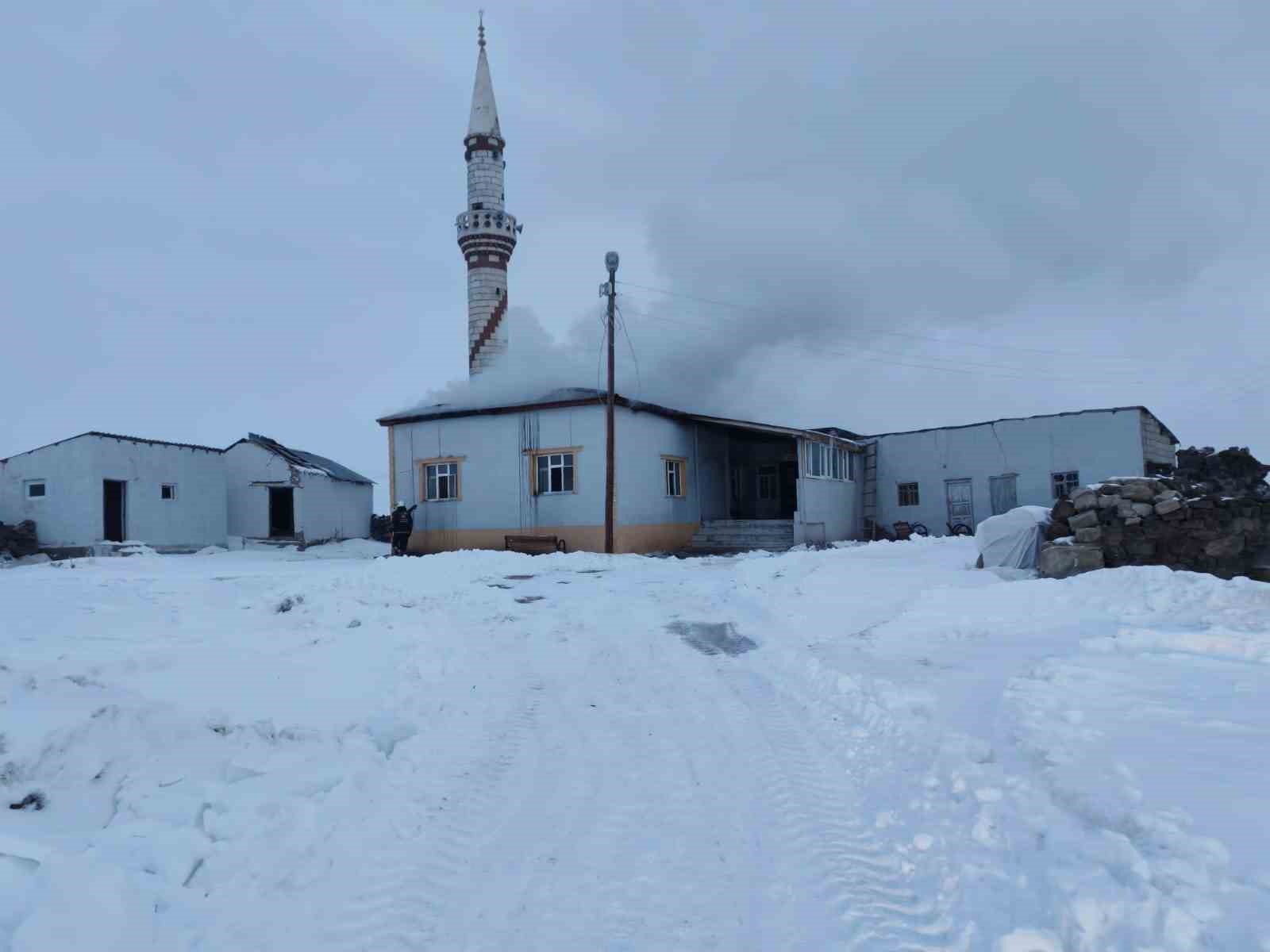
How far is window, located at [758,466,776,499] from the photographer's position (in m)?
27.6

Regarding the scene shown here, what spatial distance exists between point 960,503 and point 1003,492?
4.76ft

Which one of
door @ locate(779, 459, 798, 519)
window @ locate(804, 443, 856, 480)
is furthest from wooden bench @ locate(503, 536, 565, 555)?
door @ locate(779, 459, 798, 519)

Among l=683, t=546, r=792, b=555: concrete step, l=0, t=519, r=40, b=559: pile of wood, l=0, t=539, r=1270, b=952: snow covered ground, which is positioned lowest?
l=0, t=539, r=1270, b=952: snow covered ground

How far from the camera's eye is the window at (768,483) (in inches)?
1087

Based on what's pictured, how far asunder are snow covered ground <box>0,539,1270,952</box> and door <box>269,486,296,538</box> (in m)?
20.9

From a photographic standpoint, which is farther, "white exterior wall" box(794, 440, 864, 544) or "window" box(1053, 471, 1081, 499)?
"window" box(1053, 471, 1081, 499)

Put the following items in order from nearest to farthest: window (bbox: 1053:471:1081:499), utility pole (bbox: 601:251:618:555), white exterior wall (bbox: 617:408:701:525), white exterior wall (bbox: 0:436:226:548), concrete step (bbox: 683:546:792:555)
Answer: utility pole (bbox: 601:251:618:555) → white exterior wall (bbox: 617:408:701:525) → concrete step (bbox: 683:546:792:555) → white exterior wall (bbox: 0:436:226:548) → window (bbox: 1053:471:1081:499)

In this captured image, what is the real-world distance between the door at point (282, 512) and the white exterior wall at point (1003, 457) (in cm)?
2131

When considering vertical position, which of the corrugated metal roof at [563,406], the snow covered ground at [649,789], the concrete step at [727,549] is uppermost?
the corrugated metal roof at [563,406]

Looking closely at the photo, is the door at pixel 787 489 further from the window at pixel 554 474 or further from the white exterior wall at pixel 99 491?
the white exterior wall at pixel 99 491

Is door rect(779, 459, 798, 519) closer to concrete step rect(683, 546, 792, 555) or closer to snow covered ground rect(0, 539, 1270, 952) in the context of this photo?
concrete step rect(683, 546, 792, 555)

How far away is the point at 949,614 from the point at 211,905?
26.9 feet

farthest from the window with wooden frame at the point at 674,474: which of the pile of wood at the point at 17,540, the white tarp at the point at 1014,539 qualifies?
the pile of wood at the point at 17,540

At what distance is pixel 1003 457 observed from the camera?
26938mm
